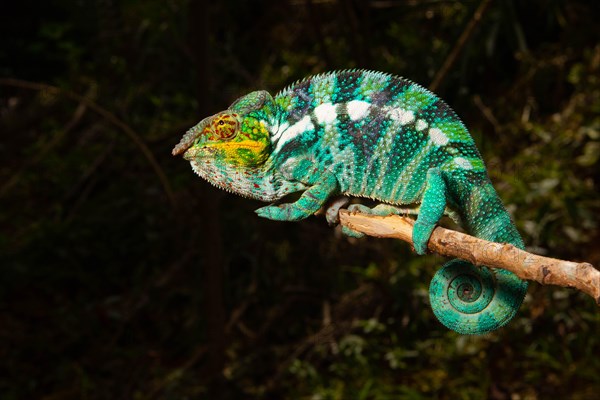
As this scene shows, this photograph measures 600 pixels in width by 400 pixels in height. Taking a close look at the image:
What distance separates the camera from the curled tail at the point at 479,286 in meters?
0.93

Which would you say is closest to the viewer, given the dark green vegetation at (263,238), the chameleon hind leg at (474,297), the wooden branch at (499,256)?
the wooden branch at (499,256)

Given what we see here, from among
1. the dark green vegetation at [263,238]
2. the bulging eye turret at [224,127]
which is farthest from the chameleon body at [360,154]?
the dark green vegetation at [263,238]

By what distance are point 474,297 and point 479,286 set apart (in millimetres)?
24

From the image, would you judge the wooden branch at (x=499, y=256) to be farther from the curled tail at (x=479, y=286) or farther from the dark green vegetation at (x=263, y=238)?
the dark green vegetation at (x=263, y=238)

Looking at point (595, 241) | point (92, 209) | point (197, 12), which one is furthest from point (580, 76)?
point (92, 209)

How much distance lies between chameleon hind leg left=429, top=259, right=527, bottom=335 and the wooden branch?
0.06 metres

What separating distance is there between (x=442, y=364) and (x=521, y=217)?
869 mm

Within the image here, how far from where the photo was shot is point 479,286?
0.98 metres

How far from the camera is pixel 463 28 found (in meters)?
2.66

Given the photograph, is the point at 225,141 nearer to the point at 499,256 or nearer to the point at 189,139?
the point at 189,139

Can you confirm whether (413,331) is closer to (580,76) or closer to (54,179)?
(580,76)

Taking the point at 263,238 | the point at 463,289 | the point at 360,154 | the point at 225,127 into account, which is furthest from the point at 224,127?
the point at 263,238

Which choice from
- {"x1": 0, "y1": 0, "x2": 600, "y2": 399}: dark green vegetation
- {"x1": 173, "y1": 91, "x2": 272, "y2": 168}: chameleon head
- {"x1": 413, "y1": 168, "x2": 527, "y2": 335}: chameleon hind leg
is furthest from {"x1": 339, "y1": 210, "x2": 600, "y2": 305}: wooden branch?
{"x1": 0, "y1": 0, "x2": 600, "y2": 399}: dark green vegetation

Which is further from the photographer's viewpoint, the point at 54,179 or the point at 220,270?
the point at 54,179
